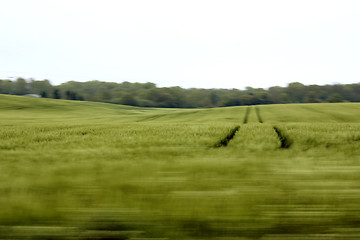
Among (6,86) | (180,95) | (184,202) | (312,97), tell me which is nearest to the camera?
(184,202)

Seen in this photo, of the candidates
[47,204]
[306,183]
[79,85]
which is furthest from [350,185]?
[79,85]

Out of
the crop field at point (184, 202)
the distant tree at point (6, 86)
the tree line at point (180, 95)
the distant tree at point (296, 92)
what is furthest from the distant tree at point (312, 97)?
the distant tree at point (6, 86)

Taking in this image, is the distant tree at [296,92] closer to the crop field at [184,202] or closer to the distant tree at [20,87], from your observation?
the crop field at [184,202]

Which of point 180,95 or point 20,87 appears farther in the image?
point 180,95

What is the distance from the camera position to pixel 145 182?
2.87 m

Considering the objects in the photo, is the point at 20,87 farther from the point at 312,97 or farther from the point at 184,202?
the point at 184,202

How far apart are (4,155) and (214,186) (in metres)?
4.39

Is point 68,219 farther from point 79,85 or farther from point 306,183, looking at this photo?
point 79,85


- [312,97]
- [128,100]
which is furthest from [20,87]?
[312,97]

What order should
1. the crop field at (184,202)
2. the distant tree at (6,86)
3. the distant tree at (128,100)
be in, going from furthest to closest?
the distant tree at (6,86) < the distant tree at (128,100) < the crop field at (184,202)

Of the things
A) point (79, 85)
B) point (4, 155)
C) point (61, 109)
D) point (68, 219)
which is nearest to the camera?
point (68, 219)

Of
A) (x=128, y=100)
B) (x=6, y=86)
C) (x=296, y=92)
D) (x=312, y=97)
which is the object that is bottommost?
(x=128, y=100)

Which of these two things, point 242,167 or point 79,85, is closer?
point 242,167

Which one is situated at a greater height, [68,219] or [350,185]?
[350,185]
